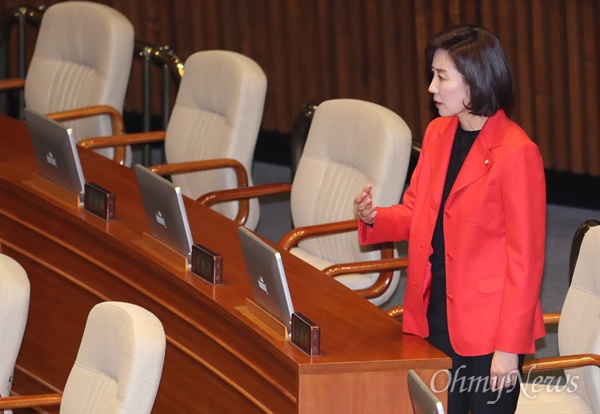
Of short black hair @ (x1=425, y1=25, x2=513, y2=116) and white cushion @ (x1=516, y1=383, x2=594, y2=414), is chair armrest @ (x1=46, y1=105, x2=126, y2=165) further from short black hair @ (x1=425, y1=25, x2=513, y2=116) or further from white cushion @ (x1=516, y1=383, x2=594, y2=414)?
short black hair @ (x1=425, y1=25, x2=513, y2=116)

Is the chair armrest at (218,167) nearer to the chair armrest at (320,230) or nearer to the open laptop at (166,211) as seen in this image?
the chair armrest at (320,230)

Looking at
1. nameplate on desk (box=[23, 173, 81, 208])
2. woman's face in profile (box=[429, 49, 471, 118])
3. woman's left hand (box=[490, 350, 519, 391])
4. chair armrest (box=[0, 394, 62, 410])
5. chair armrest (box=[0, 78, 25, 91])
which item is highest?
woman's face in profile (box=[429, 49, 471, 118])

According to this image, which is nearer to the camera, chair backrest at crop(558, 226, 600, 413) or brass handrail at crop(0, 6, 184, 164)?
chair backrest at crop(558, 226, 600, 413)

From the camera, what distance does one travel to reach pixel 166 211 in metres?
3.54

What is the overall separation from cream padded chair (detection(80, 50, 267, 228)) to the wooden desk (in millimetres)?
489

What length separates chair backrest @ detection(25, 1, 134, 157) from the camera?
213 inches

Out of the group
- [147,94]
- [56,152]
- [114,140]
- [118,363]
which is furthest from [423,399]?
[147,94]

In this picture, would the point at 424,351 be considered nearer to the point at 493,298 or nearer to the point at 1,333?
the point at 493,298

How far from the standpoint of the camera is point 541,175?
2.92 m

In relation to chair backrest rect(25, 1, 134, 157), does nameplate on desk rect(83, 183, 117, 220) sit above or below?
below

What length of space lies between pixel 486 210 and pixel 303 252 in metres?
1.77

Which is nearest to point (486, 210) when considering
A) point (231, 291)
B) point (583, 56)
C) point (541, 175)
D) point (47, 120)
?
point (541, 175)

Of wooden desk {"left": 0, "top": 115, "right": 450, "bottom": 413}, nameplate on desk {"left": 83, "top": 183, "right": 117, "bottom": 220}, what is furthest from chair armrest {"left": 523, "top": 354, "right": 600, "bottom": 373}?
nameplate on desk {"left": 83, "top": 183, "right": 117, "bottom": 220}

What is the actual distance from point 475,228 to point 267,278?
526mm
